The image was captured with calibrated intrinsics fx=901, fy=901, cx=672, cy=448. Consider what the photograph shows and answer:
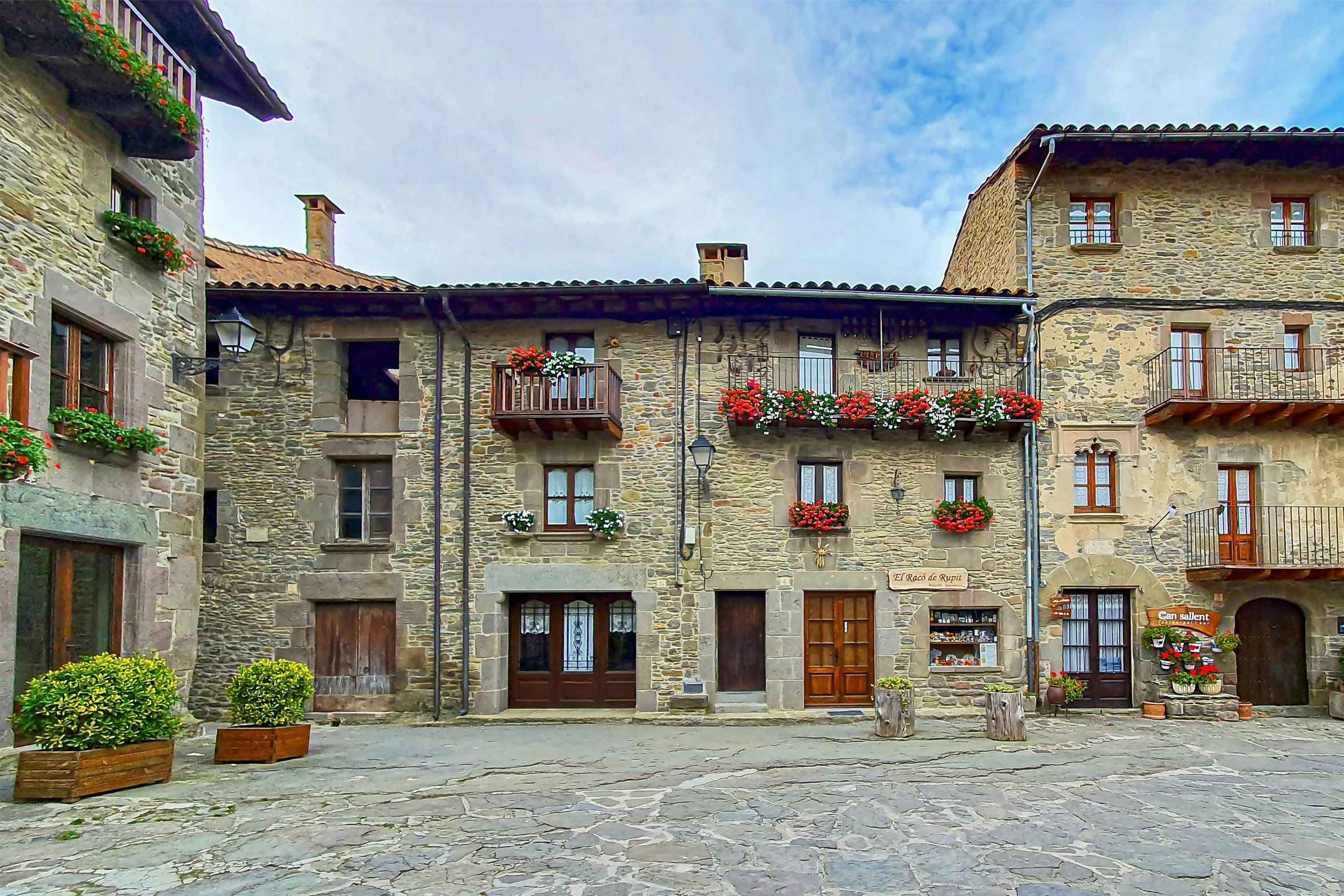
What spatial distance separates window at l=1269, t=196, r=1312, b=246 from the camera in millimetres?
15492

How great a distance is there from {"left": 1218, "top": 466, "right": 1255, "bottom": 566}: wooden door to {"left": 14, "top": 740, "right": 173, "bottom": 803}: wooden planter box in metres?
15.5

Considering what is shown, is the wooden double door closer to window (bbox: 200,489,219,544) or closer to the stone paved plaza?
the stone paved plaza

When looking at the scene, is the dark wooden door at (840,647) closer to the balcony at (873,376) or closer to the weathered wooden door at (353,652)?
the balcony at (873,376)

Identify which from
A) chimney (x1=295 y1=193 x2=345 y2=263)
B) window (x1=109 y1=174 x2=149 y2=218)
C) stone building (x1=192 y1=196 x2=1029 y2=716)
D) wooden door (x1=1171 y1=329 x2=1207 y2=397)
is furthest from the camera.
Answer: chimney (x1=295 y1=193 x2=345 y2=263)

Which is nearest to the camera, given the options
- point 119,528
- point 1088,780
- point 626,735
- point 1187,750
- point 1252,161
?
point 1088,780

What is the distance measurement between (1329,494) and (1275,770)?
271 inches

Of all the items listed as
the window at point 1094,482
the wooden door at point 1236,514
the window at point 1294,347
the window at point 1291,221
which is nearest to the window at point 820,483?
the window at point 1094,482

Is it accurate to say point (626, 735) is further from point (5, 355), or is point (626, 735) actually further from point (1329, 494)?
point (1329, 494)

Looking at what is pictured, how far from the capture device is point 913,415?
1435 cm

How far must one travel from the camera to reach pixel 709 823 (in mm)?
7727

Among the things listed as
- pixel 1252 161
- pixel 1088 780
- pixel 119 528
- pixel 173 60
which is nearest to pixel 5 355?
pixel 119 528

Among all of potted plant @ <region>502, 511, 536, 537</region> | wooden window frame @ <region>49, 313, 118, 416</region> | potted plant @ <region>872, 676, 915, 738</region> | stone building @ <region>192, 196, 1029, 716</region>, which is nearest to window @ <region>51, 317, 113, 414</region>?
wooden window frame @ <region>49, 313, 118, 416</region>

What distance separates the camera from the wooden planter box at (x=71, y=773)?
764cm

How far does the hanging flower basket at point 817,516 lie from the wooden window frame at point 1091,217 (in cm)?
618
